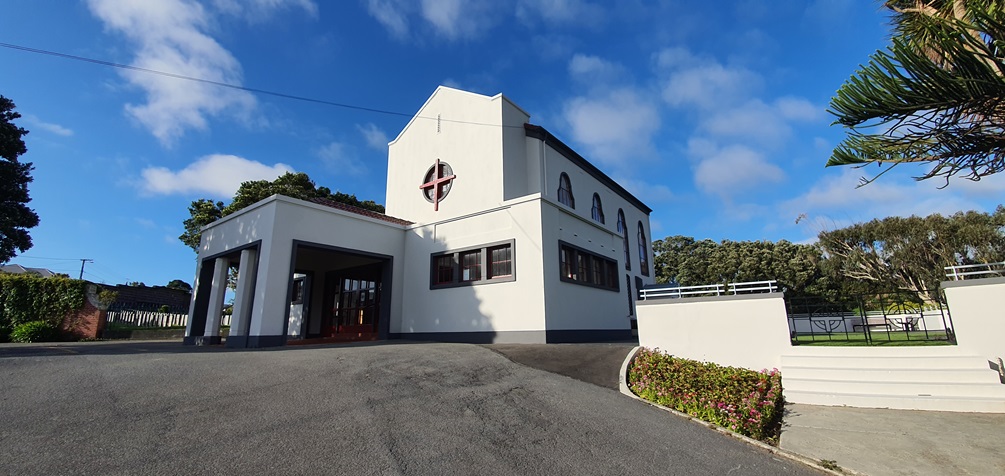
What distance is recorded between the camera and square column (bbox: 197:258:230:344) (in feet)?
43.9

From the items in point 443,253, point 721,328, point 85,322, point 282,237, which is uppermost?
point 282,237

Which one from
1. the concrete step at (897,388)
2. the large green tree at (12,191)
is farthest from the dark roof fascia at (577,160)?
the large green tree at (12,191)

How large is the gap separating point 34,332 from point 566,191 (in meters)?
18.8

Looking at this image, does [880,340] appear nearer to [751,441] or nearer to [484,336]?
[751,441]

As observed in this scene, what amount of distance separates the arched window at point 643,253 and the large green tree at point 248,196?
1818 cm

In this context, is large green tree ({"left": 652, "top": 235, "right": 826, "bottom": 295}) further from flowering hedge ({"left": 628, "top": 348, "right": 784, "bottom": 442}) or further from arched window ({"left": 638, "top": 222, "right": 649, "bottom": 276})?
flowering hedge ({"left": 628, "top": 348, "right": 784, "bottom": 442})

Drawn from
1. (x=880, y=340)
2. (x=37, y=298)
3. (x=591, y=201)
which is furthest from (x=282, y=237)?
(x=880, y=340)

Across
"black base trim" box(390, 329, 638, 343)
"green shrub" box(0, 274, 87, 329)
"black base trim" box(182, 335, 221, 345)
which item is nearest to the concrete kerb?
"black base trim" box(390, 329, 638, 343)

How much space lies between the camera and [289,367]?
7.02 m

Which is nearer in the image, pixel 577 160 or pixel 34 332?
pixel 34 332

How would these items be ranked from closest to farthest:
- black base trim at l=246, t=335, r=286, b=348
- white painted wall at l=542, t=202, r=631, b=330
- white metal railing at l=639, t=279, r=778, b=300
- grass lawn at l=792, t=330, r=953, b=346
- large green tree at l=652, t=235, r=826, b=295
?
white metal railing at l=639, t=279, r=778, b=300
grass lawn at l=792, t=330, r=953, b=346
black base trim at l=246, t=335, r=286, b=348
white painted wall at l=542, t=202, r=631, b=330
large green tree at l=652, t=235, r=826, b=295

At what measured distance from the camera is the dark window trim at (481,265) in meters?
12.5

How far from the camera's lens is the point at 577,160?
62.8 feet

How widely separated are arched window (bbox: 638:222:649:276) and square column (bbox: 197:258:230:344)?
19.7m
